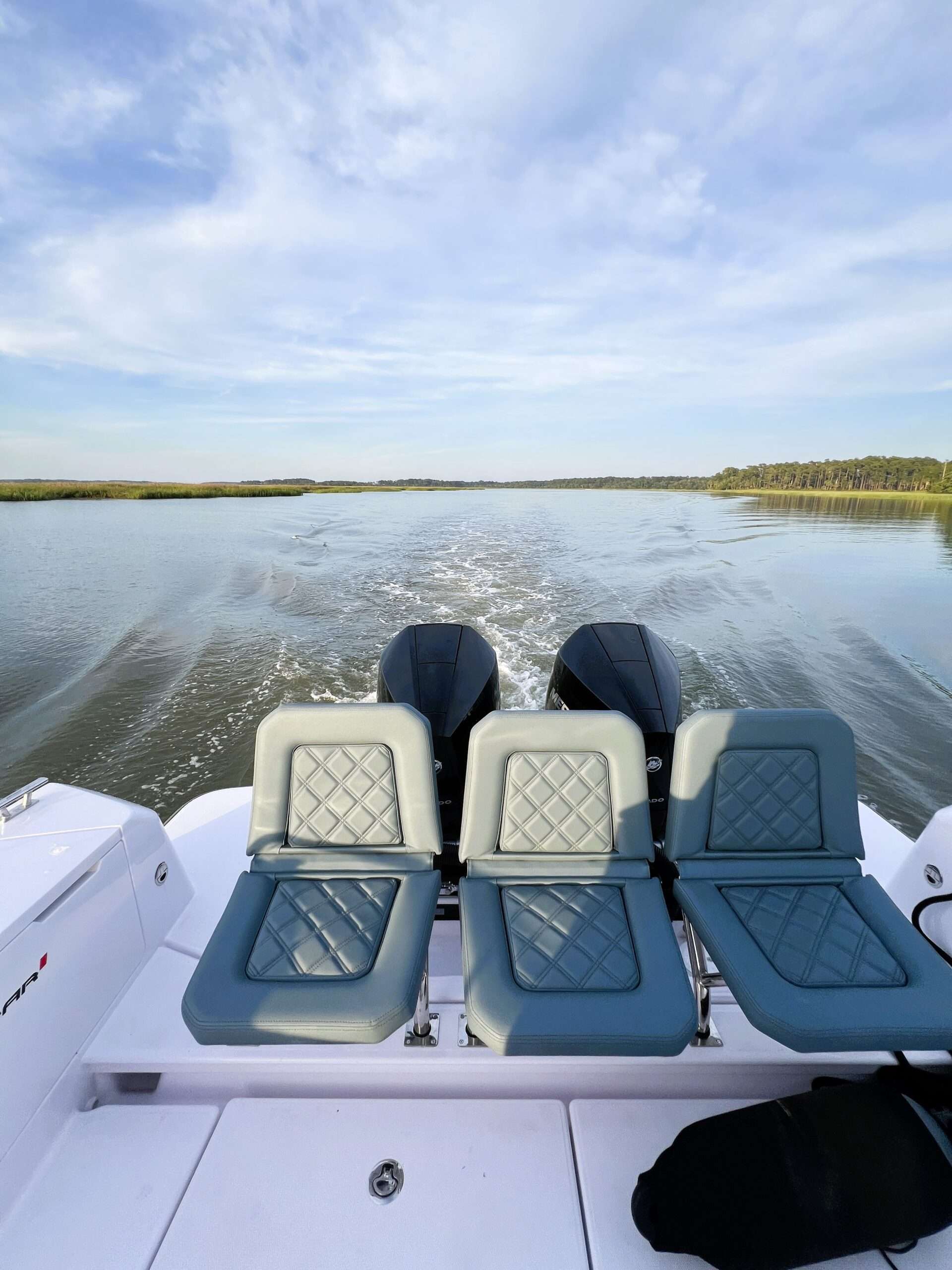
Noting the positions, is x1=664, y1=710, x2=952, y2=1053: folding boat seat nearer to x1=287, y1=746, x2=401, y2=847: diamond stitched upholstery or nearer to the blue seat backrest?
the blue seat backrest

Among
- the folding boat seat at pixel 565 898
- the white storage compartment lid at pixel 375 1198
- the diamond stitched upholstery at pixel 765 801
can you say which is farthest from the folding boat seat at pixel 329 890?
the diamond stitched upholstery at pixel 765 801

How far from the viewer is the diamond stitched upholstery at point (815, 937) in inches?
49.6

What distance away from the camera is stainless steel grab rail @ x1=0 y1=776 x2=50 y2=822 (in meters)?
1.45

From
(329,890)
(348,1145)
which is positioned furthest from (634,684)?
(348,1145)

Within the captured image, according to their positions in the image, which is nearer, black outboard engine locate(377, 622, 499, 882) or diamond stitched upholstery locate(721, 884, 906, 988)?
diamond stitched upholstery locate(721, 884, 906, 988)

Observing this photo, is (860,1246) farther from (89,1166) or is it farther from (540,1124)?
(89,1166)

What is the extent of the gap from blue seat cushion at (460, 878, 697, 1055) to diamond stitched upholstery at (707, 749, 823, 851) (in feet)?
0.97

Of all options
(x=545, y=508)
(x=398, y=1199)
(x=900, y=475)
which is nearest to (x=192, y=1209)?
(x=398, y=1199)

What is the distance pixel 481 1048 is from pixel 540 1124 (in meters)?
0.20

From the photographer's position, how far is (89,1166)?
1.15 m

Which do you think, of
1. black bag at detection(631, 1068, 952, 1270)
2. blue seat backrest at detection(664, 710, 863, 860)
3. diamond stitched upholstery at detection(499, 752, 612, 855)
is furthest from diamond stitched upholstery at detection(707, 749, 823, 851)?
black bag at detection(631, 1068, 952, 1270)

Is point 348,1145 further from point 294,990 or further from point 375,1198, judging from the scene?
point 294,990

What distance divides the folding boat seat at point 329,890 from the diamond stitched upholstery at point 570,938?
0.80 ft

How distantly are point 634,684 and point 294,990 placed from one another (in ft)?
4.87
